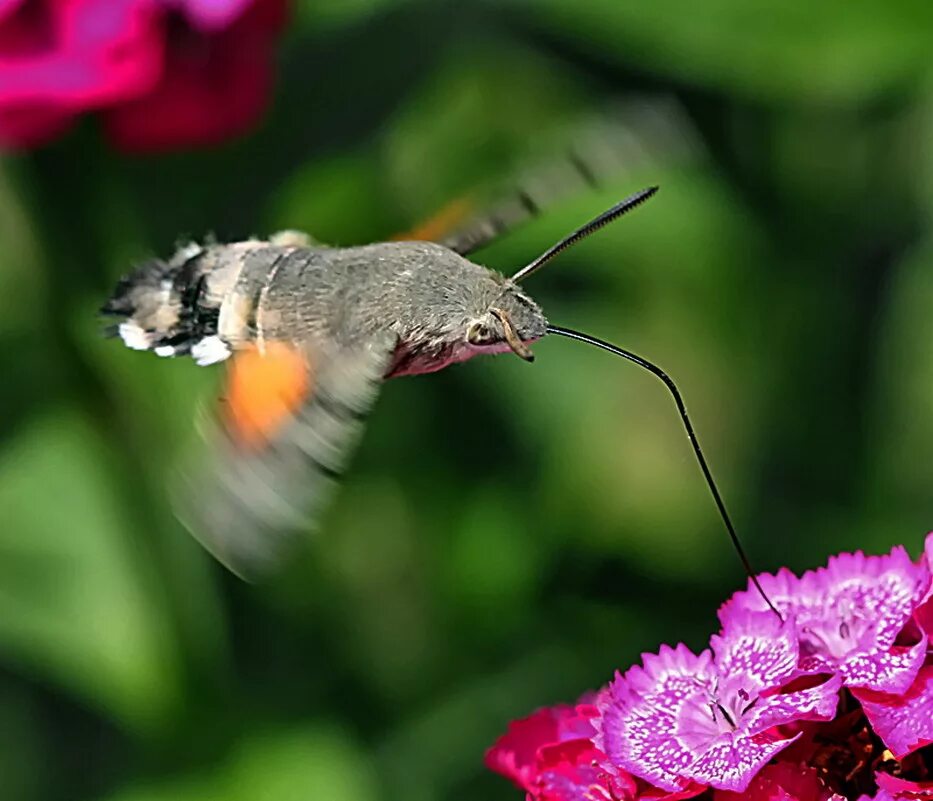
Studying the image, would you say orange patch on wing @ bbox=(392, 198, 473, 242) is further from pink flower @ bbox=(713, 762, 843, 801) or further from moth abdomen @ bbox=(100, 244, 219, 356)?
pink flower @ bbox=(713, 762, 843, 801)

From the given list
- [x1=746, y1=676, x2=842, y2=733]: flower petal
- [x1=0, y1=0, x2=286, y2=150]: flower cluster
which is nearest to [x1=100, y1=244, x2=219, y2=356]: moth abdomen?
[x1=0, y1=0, x2=286, y2=150]: flower cluster

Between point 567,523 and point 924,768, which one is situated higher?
point 924,768

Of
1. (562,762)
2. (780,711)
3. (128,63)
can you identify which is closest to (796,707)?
(780,711)

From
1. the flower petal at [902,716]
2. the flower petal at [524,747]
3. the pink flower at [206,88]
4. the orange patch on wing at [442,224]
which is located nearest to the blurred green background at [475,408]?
the pink flower at [206,88]

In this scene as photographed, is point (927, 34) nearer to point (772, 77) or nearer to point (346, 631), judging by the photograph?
point (772, 77)

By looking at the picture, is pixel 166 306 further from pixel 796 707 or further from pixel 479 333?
pixel 796 707

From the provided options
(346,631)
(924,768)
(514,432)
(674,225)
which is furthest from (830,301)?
(924,768)

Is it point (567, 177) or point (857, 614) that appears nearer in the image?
point (857, 614)

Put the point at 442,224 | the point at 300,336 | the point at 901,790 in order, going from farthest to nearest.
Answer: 1. the point at 442,224
2. the point at 300,336
3. the point at 901,790
